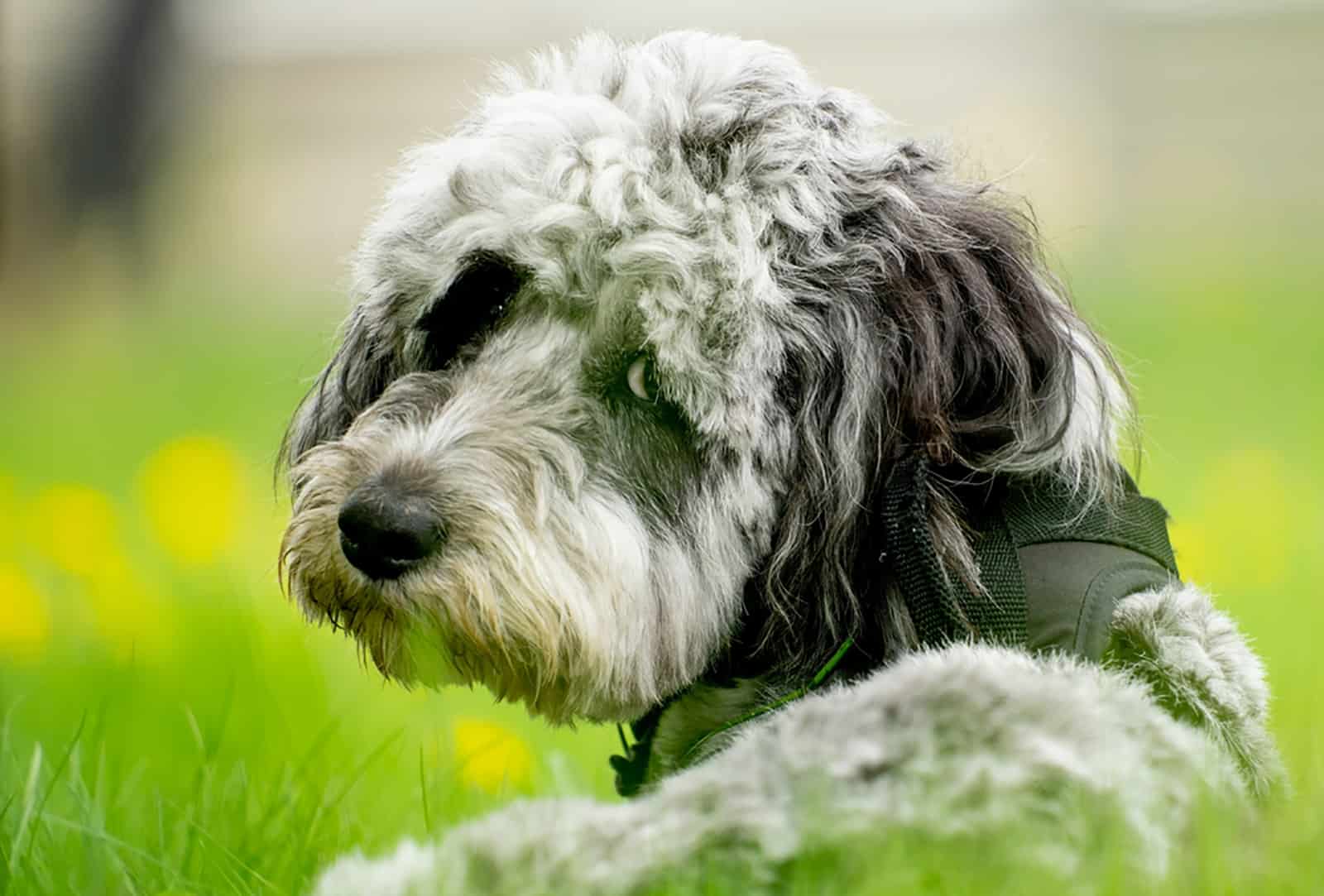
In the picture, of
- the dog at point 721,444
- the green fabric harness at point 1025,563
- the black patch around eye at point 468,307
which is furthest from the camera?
the black patch around eye at point 468,307

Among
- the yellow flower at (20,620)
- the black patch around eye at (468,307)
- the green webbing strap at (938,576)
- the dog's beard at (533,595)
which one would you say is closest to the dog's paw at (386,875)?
the dog's beard at (533,595)

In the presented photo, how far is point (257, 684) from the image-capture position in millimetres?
4258

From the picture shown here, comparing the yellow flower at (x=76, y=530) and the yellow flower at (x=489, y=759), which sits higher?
the yellow flower at (x=76, y=530)

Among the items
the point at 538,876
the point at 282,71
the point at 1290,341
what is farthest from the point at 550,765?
the point at 282,71

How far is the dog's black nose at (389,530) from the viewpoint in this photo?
9.11ft

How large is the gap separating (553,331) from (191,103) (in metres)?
13.9

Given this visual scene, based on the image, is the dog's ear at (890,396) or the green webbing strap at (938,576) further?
the dog's ear at (890,396)

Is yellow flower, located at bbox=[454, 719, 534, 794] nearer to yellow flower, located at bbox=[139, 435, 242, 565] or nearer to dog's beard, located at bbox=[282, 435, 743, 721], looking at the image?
dog's beard, located at bbox=[282, 435, 743, 721]

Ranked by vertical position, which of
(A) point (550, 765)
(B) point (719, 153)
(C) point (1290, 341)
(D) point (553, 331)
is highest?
(B) point (719, 153)

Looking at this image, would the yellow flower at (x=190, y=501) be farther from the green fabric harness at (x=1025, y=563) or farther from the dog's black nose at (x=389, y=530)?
the green fabric harness at (x=1025, y=563)

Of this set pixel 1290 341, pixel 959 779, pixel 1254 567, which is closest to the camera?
pixel 959 779

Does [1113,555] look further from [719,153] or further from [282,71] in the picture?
[282,71]

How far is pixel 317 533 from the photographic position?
9.55ft

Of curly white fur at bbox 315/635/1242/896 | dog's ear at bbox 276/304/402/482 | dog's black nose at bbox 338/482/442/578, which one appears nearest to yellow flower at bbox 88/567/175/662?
dog's ear at bbox 276/304/402/482
